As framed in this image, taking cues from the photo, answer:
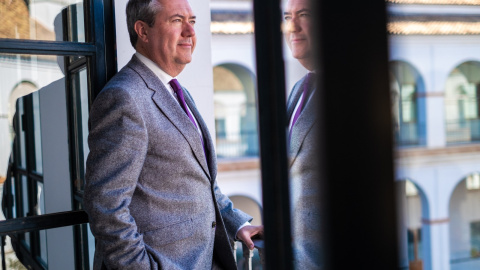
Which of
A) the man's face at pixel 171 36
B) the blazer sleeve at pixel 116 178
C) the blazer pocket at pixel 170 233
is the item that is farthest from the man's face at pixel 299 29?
the man's face at pixel 171 36

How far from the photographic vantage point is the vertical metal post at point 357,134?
1.32ft

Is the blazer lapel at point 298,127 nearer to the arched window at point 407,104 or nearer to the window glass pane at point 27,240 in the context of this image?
the arched window at point 407,104

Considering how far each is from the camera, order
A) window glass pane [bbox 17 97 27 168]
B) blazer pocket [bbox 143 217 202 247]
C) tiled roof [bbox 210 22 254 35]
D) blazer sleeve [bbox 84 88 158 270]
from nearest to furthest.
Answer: blazer sleeve [bbox 84 88 158 270], blazer pocket [bbox 143 217 202 247], window glass pane [bbox 17 97 27 168], tiled roof [bbox 210 22 254 35]

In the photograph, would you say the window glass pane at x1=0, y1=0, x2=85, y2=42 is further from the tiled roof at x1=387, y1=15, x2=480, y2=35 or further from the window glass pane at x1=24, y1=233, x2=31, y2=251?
the tiled roof at x1=387, y1=15, x2=480, y2=35

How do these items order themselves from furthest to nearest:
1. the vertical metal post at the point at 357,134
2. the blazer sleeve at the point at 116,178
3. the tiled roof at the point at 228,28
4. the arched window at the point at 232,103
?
1. the arched window at the point at 232,103
2. the tiled roof at the point at 228,28
3. the blazer sleeve at the point at 116,178
4. the vertical metal post at the point at 357,134

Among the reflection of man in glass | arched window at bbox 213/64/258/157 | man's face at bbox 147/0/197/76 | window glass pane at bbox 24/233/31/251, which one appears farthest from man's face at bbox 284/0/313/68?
arched window at bbox 213/64/258/157

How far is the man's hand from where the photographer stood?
1.78 meters

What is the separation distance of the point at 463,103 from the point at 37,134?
71.6 inches

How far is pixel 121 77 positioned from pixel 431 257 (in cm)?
135

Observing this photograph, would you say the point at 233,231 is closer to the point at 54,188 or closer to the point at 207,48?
the point at 54,188

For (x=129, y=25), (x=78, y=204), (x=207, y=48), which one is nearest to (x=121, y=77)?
(x=129, y=25)

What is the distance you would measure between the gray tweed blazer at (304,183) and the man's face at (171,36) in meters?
1.29

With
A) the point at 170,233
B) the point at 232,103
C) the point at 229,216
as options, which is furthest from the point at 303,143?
the point at 232,103

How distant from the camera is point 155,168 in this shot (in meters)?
1.58
